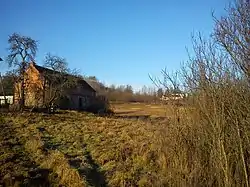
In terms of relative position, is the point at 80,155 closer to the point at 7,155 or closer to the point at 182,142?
the point at 7,155

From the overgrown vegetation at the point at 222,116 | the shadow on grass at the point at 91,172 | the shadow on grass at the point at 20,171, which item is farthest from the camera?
the shadow on grass at the point at 91,172

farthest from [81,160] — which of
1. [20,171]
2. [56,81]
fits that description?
[56,81]

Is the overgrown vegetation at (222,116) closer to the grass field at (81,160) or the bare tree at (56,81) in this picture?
the grass field at (81,160)

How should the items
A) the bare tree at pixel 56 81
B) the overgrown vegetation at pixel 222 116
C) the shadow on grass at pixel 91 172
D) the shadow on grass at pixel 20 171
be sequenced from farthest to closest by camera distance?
the bare tree at pixel 56 81 → the shadow on grass at pixel 91 172 → the shadow on grass at pixel 20 171 → the overgrown vegetation at pixel 222 116

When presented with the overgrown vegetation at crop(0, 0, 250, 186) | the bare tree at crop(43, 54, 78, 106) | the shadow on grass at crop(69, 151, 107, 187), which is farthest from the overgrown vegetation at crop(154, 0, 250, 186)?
the bare tree at crop(43, 54, 78, 106)

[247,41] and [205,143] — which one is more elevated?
[247,41]

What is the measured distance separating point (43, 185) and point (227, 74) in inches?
223

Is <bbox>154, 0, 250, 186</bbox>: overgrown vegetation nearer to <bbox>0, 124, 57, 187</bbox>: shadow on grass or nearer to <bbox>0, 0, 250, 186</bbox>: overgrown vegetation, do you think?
<bbox>0, 0, 250, 186</bbox>: overgrown vegetation

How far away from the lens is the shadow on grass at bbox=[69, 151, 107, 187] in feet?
30.1

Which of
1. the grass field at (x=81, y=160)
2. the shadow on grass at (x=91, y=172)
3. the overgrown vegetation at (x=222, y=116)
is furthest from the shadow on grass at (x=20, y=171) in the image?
the overgrown vegetation at (x=222, y=116)

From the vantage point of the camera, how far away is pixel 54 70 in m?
39.8

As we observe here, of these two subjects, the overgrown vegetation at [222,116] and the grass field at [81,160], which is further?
the grass field at [81,160]

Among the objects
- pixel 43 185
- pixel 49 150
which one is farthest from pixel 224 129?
pixel 49 150

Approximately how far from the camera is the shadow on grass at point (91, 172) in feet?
30.1
